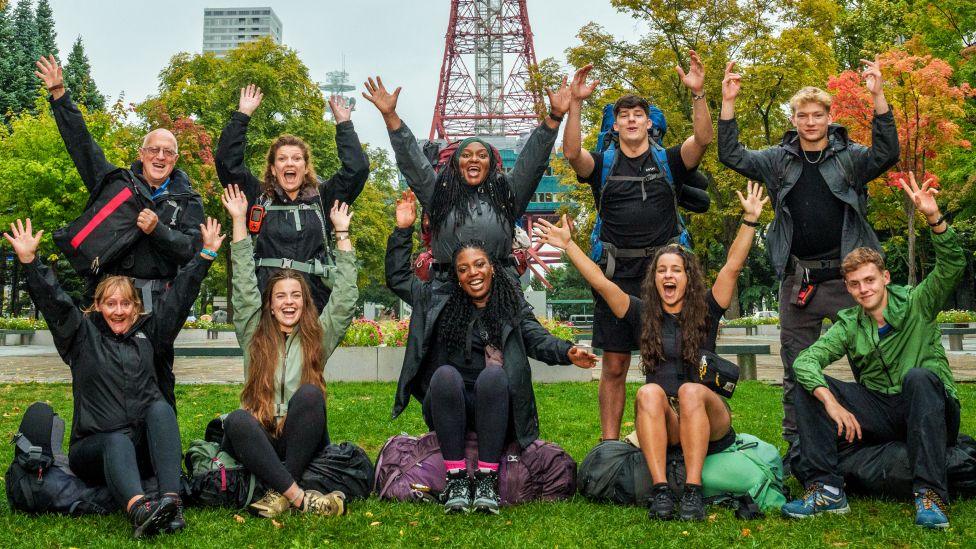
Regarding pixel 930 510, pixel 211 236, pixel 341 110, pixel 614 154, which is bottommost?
pixel 930 510

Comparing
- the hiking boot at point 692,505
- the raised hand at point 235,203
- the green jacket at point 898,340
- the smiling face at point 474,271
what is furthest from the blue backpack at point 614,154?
the raised hand at point 235,203

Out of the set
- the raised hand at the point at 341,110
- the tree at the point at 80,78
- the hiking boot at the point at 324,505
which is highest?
the tree at the point at 80,78

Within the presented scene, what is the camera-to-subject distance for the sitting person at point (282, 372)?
404cm

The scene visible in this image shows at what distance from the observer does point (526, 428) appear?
4531mm

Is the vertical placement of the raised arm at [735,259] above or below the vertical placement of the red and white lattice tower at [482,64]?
below

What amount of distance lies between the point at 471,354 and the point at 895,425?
2275mm

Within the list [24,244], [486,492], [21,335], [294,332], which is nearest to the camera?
[24,244]

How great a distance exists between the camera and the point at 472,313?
4.66 metres

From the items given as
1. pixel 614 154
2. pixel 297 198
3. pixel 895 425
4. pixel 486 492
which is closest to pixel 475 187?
pixel 614 154

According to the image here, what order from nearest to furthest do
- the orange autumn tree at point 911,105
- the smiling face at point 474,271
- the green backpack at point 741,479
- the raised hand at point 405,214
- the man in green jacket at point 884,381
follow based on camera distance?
the man in green jacket at point 884,381, the green backpack at point 741,479, the smiling face at point 474,271, the raised hand at point 405,214, the orange autumn tree at point 911,105

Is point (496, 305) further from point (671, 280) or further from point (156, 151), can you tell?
point (156, 151)

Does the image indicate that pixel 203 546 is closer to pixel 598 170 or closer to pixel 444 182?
pixel 444 182

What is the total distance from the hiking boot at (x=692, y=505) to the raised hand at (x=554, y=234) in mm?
1399

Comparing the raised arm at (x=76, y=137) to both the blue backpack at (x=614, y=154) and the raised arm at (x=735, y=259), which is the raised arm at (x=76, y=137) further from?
the raised arm at (x=735, y=259)
